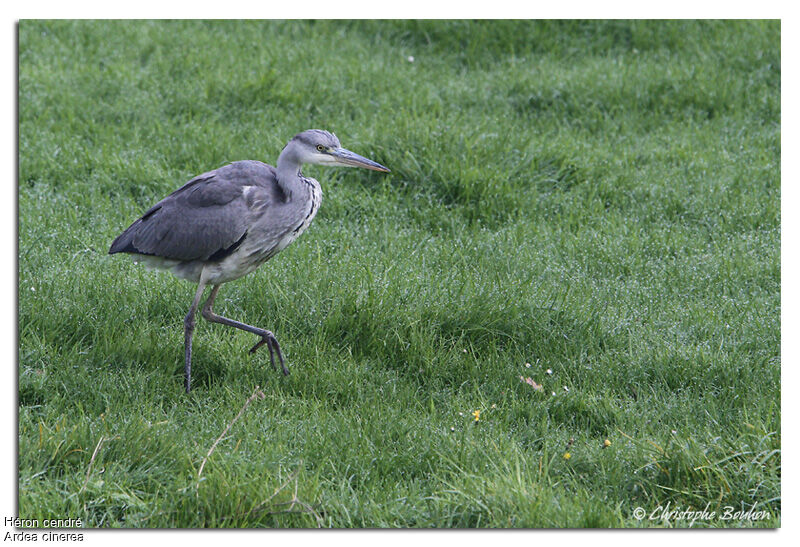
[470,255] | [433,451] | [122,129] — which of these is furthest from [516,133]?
[433,451]

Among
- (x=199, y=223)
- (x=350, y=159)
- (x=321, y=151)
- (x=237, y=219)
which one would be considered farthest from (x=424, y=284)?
(x=199, y=223)

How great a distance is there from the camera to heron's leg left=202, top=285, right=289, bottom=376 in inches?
191

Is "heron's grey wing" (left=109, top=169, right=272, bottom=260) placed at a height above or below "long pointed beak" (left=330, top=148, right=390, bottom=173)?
below

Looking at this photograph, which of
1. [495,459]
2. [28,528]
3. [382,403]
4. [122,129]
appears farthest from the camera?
[122,129]

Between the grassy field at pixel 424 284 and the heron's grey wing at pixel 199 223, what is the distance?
0.53 meters

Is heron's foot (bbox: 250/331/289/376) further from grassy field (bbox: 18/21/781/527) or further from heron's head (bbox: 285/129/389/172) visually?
heron's head (bbox: 285/129/389/172)

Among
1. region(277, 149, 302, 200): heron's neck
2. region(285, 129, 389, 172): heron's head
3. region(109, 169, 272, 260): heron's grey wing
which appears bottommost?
region(109, 169, 272, 260): heron's grey wing

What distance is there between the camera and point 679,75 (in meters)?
8.05

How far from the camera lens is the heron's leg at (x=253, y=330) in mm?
4844

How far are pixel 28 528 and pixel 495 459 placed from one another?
204 cm

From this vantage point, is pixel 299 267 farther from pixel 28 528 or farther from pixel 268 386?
pixel 28 528

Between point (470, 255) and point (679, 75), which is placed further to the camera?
point (679, 75)

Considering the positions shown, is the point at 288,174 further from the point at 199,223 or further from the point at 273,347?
the point at 273,347

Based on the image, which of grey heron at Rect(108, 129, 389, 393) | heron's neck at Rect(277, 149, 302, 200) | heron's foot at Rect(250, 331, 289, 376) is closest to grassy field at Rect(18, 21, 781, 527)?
heron's foot at Rect(250, 331, 289, 376)
